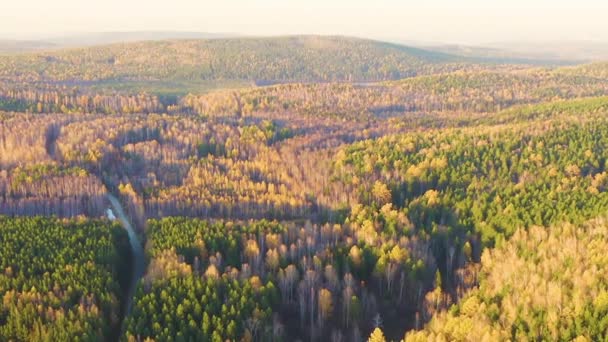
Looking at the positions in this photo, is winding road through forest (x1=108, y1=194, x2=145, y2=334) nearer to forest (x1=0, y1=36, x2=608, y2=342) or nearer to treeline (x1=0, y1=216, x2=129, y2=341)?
forest (x1=0, y1=36, x2=608, y2=342)

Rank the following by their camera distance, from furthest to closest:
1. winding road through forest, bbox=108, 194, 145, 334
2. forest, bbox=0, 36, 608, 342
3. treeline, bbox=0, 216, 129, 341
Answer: winding road through forest, bbox=108, 194, 145, 334 → forest, bbox=0, 36, 608, 342 → treeline, bbox=0, 216, 129, 341

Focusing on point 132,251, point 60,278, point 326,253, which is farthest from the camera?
point 132,251

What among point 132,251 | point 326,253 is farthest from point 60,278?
point 326,253

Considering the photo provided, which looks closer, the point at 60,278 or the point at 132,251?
the point at 60,278

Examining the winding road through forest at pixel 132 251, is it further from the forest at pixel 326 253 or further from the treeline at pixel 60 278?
the treeline at pixel 60 278

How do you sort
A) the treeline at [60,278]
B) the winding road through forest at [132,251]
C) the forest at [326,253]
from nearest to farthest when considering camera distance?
the treeline at [60,278] < the forest at [326,253] < the winding road through forest at [132,251]

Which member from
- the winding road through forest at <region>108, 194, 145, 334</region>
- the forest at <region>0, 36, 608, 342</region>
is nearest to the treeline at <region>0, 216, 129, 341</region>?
the forest at <region>0, 36, 608, 342</region>

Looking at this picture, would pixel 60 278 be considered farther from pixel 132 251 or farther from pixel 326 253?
pixel 326 253

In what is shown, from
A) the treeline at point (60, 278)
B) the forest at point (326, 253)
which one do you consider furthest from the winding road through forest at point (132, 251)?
the treeline at point (60, 278)

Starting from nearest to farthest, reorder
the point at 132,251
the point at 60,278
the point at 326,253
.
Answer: the point at 60,278, the point at 326,253, the point at 132,251
